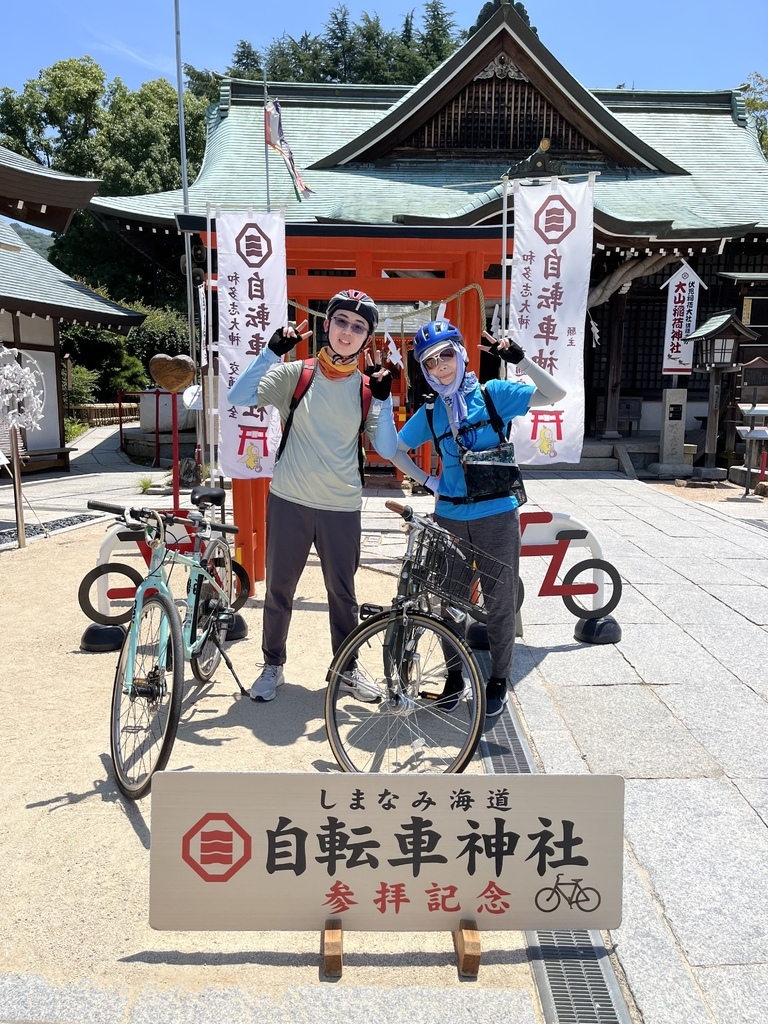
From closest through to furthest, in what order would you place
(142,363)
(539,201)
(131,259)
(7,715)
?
(7,715)
(539,201)
(142,363)
(131,259)

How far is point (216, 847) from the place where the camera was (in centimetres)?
215

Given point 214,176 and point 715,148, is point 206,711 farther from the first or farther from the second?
point 715,148

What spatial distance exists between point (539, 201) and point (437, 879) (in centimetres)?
465

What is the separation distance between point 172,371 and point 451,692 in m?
3.96

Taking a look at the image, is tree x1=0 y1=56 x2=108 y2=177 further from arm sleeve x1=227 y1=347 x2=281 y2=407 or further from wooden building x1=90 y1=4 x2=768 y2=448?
arm sleeve x1=227 y1=347 x2=281 y2=407

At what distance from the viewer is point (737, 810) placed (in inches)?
117

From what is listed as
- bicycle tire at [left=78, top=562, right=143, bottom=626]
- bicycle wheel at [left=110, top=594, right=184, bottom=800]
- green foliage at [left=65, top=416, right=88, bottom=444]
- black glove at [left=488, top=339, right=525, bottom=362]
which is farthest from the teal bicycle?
green foliage at [left=65, top=416, right=88, bottom=444]

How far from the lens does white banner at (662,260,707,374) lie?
13727mm

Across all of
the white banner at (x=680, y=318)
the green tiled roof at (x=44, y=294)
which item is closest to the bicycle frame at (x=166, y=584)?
the green tiled roof at (x=44, y=294)

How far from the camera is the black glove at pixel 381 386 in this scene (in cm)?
358

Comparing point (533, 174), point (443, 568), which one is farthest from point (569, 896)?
point (533, 174)

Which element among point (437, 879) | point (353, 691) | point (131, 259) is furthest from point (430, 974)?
point (131, 259)

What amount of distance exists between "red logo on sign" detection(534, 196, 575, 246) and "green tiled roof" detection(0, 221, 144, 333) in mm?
10918

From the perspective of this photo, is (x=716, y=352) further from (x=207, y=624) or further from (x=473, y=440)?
(x=207, y=624)
